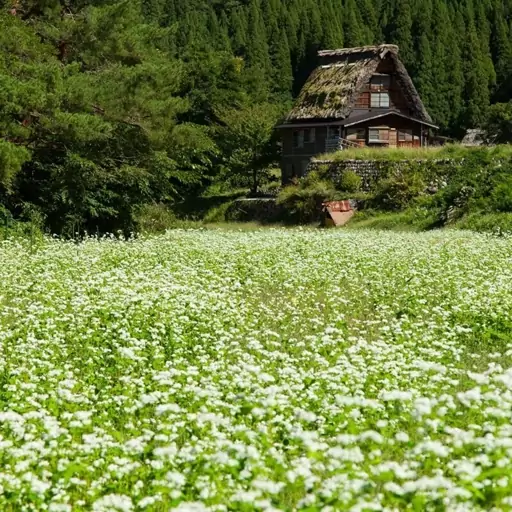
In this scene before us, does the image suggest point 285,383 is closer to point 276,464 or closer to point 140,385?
point 140,385

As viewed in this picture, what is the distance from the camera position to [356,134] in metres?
49.6

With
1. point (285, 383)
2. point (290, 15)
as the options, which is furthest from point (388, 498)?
point (290, 15)

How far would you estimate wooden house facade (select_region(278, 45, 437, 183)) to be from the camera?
48.2 metres

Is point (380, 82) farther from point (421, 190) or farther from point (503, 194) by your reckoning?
point (503, 194)

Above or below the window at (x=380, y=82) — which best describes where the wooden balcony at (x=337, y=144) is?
below

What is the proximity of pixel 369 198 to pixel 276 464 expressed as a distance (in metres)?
33.6

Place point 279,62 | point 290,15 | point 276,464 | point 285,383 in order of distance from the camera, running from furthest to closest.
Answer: point 290,15 → point 279,62 → point 285,383 → point 276,464

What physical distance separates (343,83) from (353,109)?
4.86 ft

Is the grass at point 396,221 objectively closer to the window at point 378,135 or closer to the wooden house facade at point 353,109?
the wooden house facade at point 353,109

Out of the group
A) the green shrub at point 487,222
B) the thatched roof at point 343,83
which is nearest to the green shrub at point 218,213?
the thatched roof at point 343,83

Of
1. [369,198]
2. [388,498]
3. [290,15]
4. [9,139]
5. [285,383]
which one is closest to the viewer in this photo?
[388,498]

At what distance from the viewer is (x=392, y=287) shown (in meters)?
13.9

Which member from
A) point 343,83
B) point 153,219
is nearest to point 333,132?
point 343,83

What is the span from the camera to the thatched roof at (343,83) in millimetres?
47688
